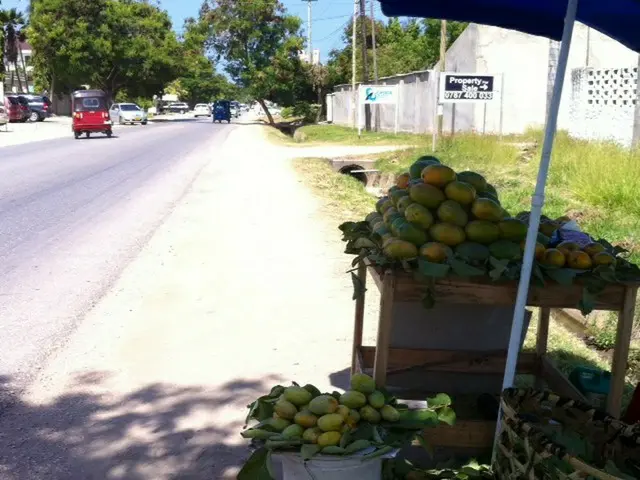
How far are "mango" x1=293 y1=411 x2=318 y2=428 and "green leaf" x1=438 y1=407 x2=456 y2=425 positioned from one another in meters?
0.57

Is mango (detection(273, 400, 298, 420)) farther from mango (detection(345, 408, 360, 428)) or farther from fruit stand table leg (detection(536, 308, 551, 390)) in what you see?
fruit stand table leg (detection(536, 308, 551, 390))

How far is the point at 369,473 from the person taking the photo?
8.92ft

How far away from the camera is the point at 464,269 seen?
2961 mm

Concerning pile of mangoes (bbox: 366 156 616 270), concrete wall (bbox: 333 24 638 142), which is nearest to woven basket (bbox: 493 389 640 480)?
pile of mangoes (bbox: 366 156 616 270)

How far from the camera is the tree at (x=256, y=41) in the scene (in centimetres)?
5184

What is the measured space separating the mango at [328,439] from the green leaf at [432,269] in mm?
733

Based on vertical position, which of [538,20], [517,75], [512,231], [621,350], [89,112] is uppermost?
[517,75]

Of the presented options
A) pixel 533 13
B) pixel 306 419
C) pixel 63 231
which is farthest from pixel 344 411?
pixel 63 231

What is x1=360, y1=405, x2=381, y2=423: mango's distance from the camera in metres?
2.84

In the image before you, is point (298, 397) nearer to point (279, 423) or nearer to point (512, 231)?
point (279, 423)

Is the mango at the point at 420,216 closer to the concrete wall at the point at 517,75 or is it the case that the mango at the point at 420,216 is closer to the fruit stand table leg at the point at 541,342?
the fruit stand table leg at the point at 541,342

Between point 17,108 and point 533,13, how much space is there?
4530 centimetres

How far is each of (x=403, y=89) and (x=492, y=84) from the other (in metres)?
12.6

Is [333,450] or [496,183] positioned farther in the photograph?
[496,183]
